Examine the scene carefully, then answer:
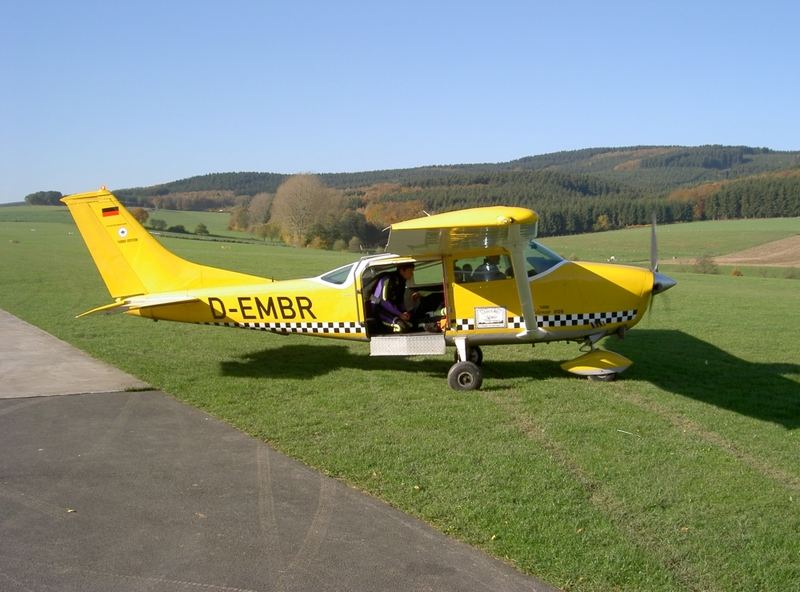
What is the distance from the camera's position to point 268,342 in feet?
44.9

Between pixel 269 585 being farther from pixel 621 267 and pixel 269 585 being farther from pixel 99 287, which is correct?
pixel 99 287

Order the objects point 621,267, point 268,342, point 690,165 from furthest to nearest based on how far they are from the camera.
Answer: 1. point 690,165
2. point 268,342
3. point 621,267

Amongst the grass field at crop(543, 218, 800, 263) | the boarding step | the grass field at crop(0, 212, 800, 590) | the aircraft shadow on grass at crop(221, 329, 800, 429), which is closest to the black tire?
the grass field at crop(0, 212, 800, 590)

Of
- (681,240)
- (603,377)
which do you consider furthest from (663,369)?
(681,240)

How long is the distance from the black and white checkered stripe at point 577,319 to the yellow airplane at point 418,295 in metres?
0.02

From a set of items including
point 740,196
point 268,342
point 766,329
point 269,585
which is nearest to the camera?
point 269,585

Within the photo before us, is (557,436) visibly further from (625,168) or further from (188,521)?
(625,168)

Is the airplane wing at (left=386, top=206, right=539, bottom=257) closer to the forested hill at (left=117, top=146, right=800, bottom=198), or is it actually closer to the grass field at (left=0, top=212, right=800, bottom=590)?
the grass field at (left=0, top=212, right=800, bottom=590)

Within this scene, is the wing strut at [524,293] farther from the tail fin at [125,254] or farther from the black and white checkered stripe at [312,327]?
the tail fin at [125,254]

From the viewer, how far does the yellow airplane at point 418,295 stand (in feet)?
32.4

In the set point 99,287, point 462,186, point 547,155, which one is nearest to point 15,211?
point 462,186

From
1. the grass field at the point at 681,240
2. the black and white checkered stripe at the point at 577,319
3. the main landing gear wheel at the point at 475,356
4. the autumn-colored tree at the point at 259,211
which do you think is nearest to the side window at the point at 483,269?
the black and white checkered stripe at the point at 577,319

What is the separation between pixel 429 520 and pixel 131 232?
7.38m

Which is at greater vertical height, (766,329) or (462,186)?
(462,186)
